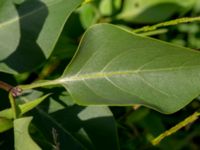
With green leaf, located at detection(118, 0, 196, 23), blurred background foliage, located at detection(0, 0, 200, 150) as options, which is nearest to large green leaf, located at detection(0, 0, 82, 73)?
blurred background foliage, located at detection(0, 0, 200, 150)

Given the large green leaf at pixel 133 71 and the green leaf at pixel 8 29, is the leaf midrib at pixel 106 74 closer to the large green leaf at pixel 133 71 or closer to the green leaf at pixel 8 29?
the large green leaf at pixel 133 71

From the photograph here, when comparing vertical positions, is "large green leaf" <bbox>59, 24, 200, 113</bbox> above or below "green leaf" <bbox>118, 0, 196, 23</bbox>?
above

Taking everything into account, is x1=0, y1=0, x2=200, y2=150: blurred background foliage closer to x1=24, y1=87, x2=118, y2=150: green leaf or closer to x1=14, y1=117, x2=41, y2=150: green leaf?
x1=24, y1=87, x2=118, y2=150: green leaf

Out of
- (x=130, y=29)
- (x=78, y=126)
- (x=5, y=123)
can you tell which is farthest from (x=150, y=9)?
(x=5, y=123)

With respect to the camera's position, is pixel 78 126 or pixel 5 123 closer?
pixel 5 123

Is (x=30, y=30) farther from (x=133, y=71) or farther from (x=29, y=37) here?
(x=133, y=71)

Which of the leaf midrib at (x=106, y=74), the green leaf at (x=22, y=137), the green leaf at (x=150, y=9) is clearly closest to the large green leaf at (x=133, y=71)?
the leaf midrib at (x=106, y=74)

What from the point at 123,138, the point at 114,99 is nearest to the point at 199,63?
the point at 114,99

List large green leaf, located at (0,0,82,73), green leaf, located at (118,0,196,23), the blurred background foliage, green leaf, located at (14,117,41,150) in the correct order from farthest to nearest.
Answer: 1. green leaf, located at (118,0,196,23)
2. the blurred background foliage
3. large green leaf, located at (0,0,82,73)
4. green leaf, located at (14,117,41,150)
